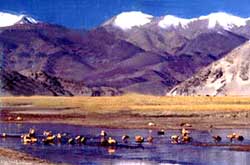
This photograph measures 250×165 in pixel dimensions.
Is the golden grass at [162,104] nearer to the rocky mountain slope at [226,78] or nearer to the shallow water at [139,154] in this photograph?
the rocky mountain slope at [226,78]

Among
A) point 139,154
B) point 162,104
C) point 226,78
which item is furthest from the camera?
point 226,78

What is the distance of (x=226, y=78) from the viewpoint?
356 feet

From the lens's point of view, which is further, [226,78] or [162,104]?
[226,78]

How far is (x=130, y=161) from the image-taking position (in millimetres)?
22391

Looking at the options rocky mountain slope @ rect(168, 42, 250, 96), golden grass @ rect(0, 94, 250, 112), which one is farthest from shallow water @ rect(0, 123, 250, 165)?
rocky mountain slope @ rect(168, 42, 250, 96)

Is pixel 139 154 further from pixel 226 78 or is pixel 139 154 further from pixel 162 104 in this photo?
pixel 226 78

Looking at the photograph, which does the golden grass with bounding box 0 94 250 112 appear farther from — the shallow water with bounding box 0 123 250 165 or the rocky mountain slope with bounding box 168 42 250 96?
the shallow water with bounding box 0 123 250 165

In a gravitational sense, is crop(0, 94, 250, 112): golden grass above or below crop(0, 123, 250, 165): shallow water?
above

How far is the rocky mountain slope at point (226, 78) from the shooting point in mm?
105000

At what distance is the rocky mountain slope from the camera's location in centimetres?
10500

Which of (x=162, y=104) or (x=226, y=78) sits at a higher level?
(x=226, y=78)

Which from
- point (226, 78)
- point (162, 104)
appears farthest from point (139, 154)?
point (226, 78)

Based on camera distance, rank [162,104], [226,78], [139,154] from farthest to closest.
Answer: [226,78], [162,104], [139,154]

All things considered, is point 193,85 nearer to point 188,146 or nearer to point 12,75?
point 12,75
